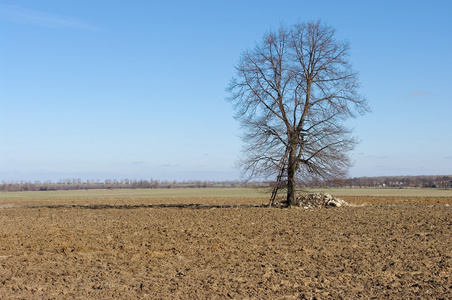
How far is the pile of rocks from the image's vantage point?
3035 cm

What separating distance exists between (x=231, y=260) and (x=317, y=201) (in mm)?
19703

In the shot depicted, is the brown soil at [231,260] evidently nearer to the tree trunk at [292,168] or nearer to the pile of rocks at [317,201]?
the tree trunk at [292,168]

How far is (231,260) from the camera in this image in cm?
1241

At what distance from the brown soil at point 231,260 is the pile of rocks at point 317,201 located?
9.86 metres

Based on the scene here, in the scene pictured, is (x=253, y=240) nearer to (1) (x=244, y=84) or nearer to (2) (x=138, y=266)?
(2) (x=138, y=266)

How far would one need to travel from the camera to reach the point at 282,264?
11727mm

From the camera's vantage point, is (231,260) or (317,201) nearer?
(231,260)

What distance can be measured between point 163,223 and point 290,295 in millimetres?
12819

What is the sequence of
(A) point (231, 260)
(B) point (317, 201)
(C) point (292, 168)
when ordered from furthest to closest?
(B) point (317, 201)
(C) point (292, 168)
(A) point (231, 260)

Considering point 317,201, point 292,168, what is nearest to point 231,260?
point 292,168

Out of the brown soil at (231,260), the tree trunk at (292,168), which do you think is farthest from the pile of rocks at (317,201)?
the brown soil at (231,260)

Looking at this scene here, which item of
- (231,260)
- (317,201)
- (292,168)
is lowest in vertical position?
(231,260)

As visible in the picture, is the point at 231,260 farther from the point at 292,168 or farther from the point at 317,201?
the point at 317,201

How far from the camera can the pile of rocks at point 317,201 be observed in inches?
1195
